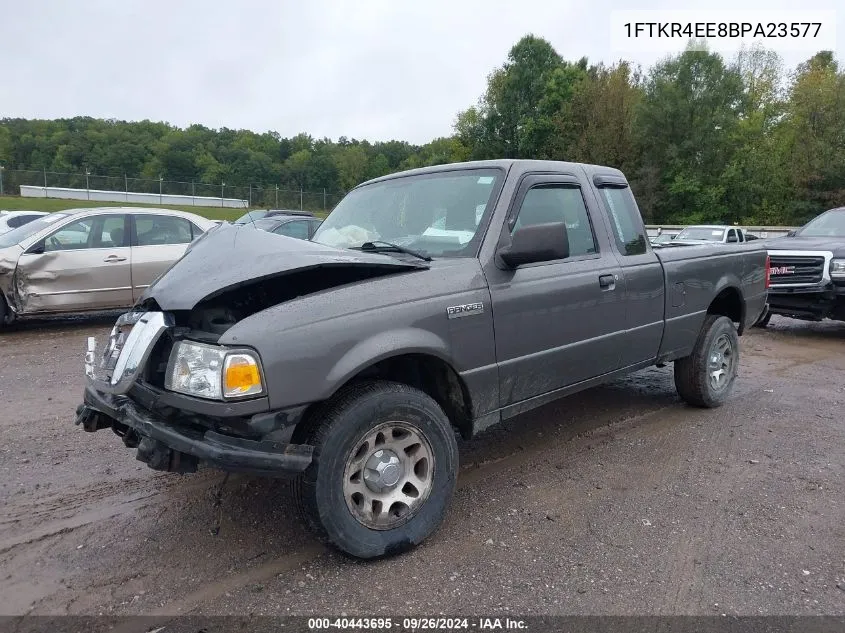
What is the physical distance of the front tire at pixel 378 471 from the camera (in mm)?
2641

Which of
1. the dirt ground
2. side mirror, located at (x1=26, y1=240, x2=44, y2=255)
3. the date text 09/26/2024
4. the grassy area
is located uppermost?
the grassy area

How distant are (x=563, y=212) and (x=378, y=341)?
1880 millimetres

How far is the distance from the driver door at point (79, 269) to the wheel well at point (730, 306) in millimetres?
7381

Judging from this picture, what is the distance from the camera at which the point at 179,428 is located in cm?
259

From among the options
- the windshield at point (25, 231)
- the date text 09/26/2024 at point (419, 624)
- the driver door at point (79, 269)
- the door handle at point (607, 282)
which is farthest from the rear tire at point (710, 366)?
the windshield at point (25, 231)

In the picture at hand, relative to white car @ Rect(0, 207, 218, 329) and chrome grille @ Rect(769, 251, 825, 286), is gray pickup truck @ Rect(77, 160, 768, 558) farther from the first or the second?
chrome grille @ Rect(769, 251, 825, 286)

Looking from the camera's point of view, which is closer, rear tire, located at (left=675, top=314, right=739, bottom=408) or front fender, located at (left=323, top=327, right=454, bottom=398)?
front fender, located at (left=323, top=327, right=454, bottom=398)

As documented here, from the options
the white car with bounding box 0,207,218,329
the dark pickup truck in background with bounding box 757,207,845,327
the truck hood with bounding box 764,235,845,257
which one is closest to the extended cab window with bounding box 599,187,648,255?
the truck hood with bounding box 764,235,845,257

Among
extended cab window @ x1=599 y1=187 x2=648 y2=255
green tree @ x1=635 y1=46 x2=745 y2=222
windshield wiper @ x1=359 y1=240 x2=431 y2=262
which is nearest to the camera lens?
windshield wiper @ x1=359 y1=240 x2=431 y2=262

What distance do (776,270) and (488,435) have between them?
648 centimetres

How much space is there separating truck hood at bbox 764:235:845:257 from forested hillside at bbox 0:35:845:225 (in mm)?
29451

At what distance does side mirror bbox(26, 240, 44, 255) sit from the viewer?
7.82 metres

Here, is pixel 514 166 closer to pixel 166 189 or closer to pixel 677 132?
pixel 677 132

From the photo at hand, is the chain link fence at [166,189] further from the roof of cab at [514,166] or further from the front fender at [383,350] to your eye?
the front fender at [383,350]
